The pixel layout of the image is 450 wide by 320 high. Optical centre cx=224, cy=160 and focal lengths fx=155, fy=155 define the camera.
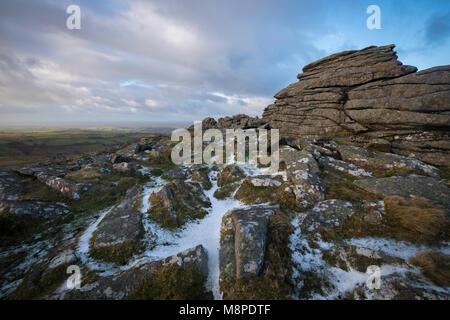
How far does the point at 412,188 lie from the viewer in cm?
1007

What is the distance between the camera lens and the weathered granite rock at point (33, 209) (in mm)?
9617

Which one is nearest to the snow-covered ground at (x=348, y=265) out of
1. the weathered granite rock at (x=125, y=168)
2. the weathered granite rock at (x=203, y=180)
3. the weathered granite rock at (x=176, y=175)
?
the weathered granite rock at (x=203, y=180)

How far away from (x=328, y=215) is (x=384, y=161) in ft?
32.0

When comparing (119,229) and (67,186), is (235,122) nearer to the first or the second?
(67,186)

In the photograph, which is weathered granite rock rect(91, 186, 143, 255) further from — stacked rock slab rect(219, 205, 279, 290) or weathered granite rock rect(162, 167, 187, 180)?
weathered granite rock rect(162, 167, 187, 180)

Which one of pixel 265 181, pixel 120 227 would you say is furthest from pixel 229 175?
pixel 120 227

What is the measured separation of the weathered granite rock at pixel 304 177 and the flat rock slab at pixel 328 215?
0.80 metres

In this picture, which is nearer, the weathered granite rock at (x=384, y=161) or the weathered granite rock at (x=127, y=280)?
the weathered granite rock at (x=127, y=280)

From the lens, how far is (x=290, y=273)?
6.66 meters

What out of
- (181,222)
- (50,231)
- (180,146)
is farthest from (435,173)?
(50,231)

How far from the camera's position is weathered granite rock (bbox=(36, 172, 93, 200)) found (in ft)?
41.6

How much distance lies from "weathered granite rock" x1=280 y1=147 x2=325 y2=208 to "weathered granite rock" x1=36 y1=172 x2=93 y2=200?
680 inches

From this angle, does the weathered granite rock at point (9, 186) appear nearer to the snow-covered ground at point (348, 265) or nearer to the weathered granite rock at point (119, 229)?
the weathered granite rock at point (119, 229)
